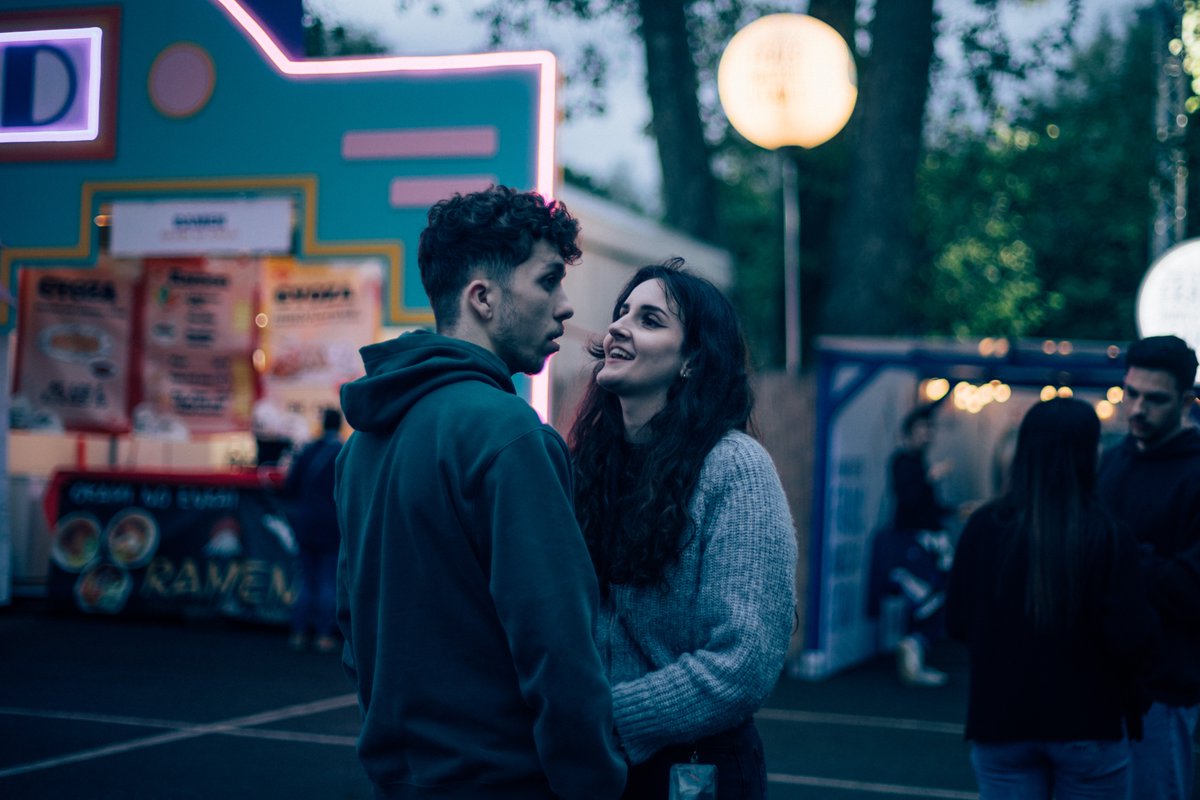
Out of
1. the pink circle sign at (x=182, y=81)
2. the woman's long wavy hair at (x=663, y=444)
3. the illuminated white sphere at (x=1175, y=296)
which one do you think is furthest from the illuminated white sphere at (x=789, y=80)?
the woman's long wavy hair at (x=663, y=444)

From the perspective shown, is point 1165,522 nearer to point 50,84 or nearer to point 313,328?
point 50,84

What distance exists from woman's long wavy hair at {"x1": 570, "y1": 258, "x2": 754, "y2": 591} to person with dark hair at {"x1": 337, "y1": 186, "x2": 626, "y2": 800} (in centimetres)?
38

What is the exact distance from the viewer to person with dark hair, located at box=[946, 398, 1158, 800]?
3305 millimetres

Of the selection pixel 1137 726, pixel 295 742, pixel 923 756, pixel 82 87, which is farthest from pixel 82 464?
pixel 1137 726

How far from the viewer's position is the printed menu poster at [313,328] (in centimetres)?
1244

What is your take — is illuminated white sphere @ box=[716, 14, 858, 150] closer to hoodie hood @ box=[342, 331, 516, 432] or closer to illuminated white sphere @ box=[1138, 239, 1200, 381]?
illuminated white sphere @ box=[1138, 239, 1200, 381]

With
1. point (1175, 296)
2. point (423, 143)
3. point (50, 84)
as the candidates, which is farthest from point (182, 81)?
point (1175, 296)

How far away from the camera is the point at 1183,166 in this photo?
11969mm

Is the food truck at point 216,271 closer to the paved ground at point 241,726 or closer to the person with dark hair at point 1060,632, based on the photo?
the paved ground at point 241,726

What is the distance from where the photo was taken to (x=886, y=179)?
39.4 ft

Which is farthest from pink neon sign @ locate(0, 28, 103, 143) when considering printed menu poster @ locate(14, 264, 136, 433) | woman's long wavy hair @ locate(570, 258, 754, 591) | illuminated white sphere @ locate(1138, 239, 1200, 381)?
printed menu poster @ locate(14, 264, 136, 433)

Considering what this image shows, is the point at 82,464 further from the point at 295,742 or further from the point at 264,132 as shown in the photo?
the point at 295,742

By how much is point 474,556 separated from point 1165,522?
269 cm

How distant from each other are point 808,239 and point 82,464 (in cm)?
801
